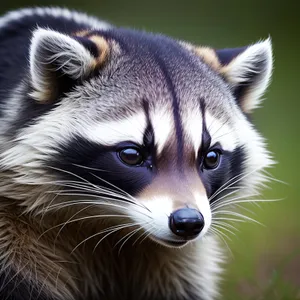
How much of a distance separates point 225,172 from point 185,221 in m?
0.55

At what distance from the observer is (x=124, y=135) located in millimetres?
3490

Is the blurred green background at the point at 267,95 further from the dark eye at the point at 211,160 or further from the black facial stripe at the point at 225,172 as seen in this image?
the dark eye at the point at 211,160

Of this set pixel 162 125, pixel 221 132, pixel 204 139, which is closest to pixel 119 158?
pixel 162 125

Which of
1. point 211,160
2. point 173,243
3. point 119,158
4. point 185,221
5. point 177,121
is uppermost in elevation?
point 177,121

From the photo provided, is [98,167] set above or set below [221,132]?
below

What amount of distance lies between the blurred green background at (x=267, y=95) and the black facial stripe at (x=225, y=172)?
24.5 inches

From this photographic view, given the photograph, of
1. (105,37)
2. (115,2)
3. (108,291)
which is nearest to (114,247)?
(108,291)

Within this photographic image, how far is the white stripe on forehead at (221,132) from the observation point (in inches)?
143

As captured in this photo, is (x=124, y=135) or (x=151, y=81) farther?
(x=151, y=81)

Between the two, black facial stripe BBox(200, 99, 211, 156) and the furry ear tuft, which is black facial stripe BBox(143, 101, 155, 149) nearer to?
black facial stripe BBox(200, 99, 211, 156)

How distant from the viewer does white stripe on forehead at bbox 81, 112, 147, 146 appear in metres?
3.48

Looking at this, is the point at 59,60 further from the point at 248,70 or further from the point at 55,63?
the point at 248,70

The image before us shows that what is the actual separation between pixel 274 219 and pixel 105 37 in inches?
95.6

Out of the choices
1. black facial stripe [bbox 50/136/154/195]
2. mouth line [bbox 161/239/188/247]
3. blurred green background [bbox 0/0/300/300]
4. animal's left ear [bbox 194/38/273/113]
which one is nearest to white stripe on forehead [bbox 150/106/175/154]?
black facial stripe [bbox 50/136/154/195]
